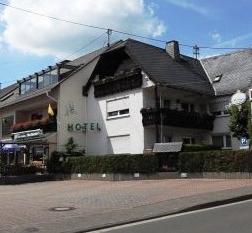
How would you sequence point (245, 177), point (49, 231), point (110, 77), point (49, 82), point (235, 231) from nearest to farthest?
point (235, 231) < point (49, 231) < point (245, 177) < point (110, 77) < point (49, 82)

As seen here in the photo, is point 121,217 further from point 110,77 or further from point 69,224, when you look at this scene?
point 110,77

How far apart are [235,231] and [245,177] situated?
14085mm

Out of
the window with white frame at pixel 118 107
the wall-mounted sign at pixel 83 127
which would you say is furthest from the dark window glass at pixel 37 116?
the window with white frame at pixel 118 107

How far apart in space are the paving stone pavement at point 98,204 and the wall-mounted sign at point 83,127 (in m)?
15.7

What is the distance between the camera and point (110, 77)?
3781 centimetres

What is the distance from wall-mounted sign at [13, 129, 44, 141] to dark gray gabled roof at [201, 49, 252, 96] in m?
13.3

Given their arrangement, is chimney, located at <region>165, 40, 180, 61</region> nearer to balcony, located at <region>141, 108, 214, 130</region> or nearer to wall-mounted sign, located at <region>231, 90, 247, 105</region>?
balcony, located at <region>141, 108, 214, 130</region>

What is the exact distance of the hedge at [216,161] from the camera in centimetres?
2438

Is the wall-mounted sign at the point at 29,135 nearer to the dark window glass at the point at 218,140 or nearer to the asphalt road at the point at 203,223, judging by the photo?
the dark window glass at the point at 218,140

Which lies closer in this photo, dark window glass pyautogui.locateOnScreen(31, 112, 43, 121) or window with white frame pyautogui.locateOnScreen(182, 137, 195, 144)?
window with white frame pyautogui.locateOnScreen(182, 137, 195, 144)

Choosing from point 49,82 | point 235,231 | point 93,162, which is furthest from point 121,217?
point 49,82

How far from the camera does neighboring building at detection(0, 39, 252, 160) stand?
117 ft

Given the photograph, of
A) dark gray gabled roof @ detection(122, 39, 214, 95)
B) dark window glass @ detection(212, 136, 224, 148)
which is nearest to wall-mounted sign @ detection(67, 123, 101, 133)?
dark gray gabled roof @ detection(122, 39, 214, 95)

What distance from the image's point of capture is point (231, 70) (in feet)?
133
